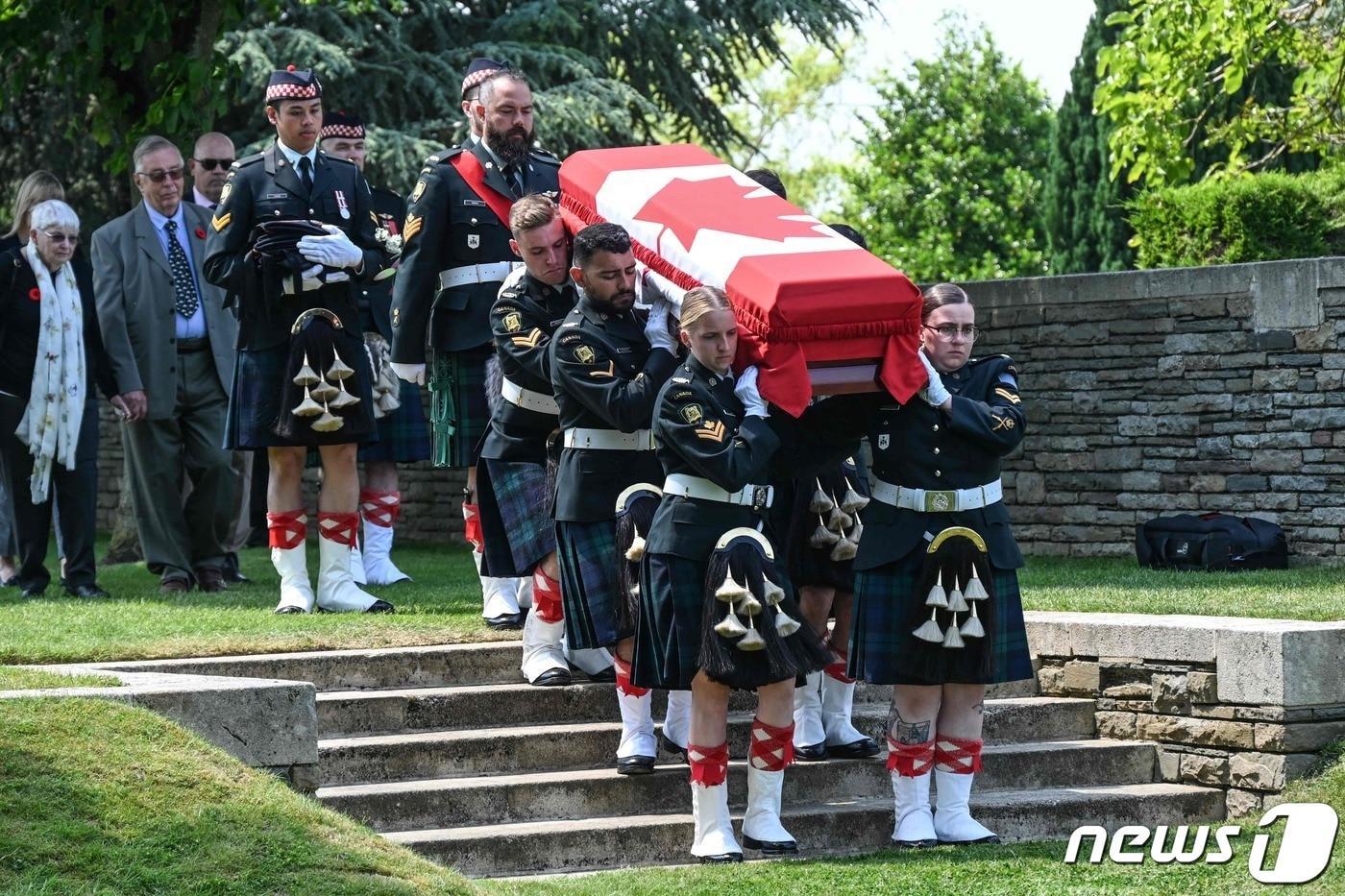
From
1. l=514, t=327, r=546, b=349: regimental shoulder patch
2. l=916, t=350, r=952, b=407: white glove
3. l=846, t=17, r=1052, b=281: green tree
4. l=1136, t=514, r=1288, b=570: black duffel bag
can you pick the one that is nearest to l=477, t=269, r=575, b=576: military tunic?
l=514, t=327, r=546, b=349: regimental shoulder patch

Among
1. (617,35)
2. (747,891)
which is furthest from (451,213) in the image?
(617,35)

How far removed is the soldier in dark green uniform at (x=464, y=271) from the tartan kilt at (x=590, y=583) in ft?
3.93

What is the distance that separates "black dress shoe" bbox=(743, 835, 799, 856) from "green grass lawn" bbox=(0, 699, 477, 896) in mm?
1224

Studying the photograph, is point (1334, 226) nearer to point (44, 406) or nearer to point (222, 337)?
point (222, 337)

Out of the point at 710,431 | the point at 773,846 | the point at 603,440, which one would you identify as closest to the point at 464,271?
the point at 603,440

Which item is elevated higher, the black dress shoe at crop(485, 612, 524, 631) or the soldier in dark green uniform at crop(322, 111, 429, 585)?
the soldier in dark green uniform at crop(322, 111, 429, 585)

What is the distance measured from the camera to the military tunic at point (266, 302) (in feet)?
28.8

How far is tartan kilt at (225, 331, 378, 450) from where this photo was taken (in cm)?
877

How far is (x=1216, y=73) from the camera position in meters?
15.6

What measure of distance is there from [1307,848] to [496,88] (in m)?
4.18

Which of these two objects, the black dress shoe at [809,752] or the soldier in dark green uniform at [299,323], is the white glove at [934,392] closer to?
the black dress shoe at [809,752]

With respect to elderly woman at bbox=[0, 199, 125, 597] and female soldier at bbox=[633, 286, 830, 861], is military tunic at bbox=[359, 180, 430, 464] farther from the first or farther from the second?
female soldier at bbox=[633, 286, 830, 861]

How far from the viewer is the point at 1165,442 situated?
11.9 meters

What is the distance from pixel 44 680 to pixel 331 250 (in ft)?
8.27
